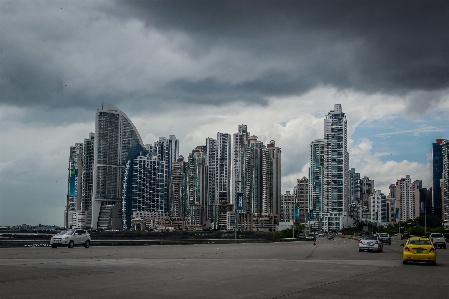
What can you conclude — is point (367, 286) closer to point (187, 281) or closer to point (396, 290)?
point (396, 290)

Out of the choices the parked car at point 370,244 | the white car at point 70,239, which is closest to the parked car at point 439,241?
the parked car at point 370,244

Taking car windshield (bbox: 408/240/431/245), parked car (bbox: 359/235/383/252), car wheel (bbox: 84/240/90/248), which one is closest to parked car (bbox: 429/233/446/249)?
parked car (bbox: 359/235/383/252)

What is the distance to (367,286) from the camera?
18750mm

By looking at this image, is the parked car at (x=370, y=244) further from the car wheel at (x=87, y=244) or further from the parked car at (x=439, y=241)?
the car wheel at (x=87, y=244)

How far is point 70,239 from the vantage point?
4662cm

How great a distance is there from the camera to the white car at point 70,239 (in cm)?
4628

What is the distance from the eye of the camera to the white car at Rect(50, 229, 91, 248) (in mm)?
46281

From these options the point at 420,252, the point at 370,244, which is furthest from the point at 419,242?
the point at 370,244

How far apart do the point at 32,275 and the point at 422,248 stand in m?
20.4

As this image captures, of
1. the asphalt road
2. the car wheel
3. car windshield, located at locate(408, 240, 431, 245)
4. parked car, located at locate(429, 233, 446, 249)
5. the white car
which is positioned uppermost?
car windshield, located at locate(408, 240, 431, 245)

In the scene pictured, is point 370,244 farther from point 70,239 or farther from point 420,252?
point 70,239

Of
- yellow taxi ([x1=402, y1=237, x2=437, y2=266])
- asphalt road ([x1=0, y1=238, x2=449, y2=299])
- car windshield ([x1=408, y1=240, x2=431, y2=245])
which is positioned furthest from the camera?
car windshield ([x1=408, y1=240, x2=431, y2=245])

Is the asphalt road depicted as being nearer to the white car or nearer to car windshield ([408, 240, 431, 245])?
car windshield ([408, 240, 431, 245])

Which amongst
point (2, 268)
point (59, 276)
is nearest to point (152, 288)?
point (59, 276)
